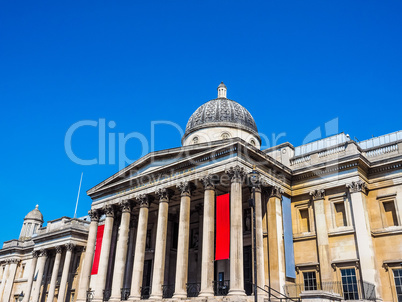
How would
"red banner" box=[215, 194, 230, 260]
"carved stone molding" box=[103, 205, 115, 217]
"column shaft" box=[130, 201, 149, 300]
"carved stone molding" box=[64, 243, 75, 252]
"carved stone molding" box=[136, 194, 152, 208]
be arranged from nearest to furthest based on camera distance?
"red banner" box=[215, 194, 230, 260]
"column shaft" box=[130, 201, 149, 300]
"carved stone molding" box=[136, 194, 152, 208]
"carved stone molding" box=[103, 205, 115, 217]
"carved stone molding" box=[64, 243, 75, 252]

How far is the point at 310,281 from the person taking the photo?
84.1 ft

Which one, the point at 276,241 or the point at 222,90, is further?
the point at 222,90

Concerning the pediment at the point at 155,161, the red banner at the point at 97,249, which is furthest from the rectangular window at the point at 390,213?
the red banner at the point at 97,249

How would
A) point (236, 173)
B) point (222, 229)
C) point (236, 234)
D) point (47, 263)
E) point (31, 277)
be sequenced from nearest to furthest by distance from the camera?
1. point (236, 234)
2. point (222, 229)
3. point (236, 173)
4. point (31, 277)
5. point (47, 263)

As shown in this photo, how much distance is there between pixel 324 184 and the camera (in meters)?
27.2

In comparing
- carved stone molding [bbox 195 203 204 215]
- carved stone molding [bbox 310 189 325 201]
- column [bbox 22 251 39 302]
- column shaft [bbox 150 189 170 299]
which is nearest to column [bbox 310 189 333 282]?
carved stone molding [bbox 310 189 325 201]

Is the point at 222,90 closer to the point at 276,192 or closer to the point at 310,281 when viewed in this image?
the point at 276,192

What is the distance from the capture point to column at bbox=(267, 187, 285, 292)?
942 inches

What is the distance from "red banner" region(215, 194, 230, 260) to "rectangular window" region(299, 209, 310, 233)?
715 centimetres

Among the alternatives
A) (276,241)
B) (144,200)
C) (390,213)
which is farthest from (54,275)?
(390,213)

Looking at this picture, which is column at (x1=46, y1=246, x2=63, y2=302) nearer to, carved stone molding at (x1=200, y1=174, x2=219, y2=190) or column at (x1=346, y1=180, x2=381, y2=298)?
carved stone molding at (x1=200, y1=174, x2=219, y2=190)

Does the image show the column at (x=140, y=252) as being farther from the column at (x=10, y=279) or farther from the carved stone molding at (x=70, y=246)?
the column at (x=10, y=279)

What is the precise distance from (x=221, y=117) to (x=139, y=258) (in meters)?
15.3

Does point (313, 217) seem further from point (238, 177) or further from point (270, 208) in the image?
point (238, 177)
